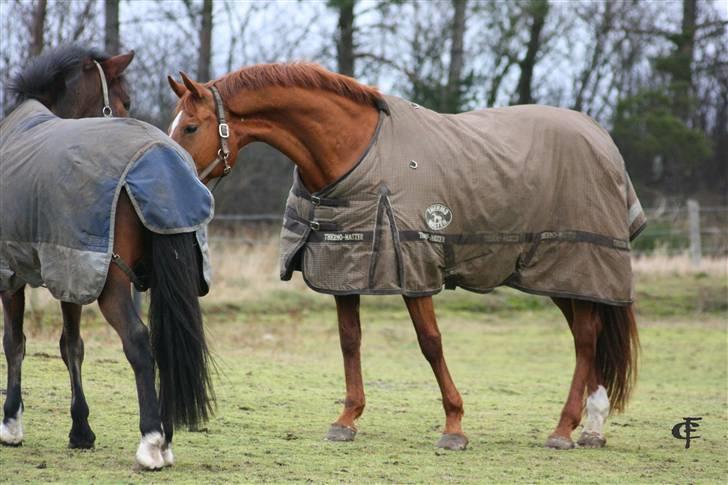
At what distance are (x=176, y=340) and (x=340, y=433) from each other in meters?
1.53

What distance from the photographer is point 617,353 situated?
6.30 m

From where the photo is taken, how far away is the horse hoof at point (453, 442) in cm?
550

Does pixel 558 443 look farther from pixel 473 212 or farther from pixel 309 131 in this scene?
pixel 309 131

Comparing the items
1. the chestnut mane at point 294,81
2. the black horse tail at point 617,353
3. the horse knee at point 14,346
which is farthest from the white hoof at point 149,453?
the black horse tail at point 617,353

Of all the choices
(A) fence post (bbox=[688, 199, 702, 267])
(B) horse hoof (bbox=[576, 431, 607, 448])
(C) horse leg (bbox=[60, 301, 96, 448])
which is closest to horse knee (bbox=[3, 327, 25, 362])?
(C) horse leg (bbox=[60, 301, 96, 448])

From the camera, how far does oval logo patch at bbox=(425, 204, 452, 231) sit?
5.69 metres

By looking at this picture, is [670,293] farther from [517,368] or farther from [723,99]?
[723,99]

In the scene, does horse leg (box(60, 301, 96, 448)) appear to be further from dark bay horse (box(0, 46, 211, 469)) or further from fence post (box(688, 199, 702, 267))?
fence post (box(688, 199, 702, 267))

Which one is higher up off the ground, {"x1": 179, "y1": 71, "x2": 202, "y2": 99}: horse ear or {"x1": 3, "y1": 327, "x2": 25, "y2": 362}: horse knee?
{"x1": 179, "y1": 71, "x2": 202, "y2": 99}: horse ear

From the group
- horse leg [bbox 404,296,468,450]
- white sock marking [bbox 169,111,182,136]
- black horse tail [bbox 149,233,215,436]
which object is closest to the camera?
black horse tail [bbox 149,233,215,436]

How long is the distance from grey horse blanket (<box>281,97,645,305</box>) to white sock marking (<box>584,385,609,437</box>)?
1.91 ft

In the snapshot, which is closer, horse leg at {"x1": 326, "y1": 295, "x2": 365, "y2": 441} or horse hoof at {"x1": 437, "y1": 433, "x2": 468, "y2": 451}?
horse hoof at {"x1": 437, "y1": 433, "x2": 468, "y2": 451}

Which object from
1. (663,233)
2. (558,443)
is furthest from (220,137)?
(663,233)

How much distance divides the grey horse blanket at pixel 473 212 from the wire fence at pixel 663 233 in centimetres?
1111
